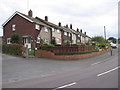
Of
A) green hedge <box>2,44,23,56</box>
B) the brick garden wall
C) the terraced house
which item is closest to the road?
the brick garden wall

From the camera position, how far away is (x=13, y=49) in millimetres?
21469

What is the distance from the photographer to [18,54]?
20812 mm

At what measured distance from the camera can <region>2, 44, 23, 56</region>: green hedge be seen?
20.7 m

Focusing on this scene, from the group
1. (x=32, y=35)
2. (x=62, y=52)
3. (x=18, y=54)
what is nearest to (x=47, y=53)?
(x=62, y=52)

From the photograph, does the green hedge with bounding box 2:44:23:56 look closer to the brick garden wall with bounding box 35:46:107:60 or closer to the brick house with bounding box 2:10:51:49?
the brick garden wall with bounding box 35:46:107:60

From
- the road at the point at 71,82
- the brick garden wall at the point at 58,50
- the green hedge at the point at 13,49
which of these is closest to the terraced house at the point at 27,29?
the brick garden wall at the point at 58,50

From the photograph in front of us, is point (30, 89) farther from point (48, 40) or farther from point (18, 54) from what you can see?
point (48, 40)

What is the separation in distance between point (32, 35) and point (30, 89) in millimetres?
21216

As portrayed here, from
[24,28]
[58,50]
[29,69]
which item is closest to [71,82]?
[29,69]

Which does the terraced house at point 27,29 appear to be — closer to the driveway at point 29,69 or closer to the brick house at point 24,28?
the brick house at point 24,28

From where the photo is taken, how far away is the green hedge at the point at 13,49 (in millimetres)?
20719

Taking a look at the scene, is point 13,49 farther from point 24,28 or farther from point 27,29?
point 24,28

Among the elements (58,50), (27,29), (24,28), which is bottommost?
(58,50)

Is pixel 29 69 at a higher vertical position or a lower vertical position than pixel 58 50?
lower
